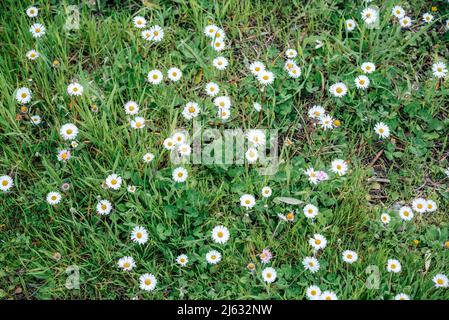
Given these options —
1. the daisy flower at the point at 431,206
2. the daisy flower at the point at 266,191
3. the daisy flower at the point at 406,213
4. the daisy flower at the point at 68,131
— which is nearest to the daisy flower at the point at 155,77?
the daisy flower at the point at 68,131

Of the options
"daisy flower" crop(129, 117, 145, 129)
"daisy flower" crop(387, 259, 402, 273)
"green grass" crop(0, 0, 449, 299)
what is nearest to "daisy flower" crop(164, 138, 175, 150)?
"green grass" crop(0, 0, 449, 299)

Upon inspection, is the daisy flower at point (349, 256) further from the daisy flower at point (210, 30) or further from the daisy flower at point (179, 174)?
the daisy flower at point (210, 30)

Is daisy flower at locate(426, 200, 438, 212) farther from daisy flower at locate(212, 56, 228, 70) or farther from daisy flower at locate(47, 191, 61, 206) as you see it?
daisy flower at locate(47, 191, 61, 206)

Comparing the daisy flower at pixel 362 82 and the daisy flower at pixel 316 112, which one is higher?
the daisy flower at pixel 362 82

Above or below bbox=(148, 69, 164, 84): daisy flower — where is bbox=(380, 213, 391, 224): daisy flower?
below

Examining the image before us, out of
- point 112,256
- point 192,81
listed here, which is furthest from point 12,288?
point 192,81
